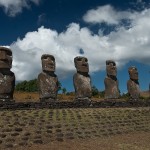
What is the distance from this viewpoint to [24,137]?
14.0 metres

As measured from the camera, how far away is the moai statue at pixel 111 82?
2608 cm

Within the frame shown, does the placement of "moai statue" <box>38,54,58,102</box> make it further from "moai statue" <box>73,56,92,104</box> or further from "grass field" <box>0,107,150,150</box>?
"grass field" <box>0,107,150,150</box>

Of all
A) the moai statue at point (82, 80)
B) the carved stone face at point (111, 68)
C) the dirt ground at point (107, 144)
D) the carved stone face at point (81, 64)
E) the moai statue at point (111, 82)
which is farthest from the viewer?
the carved stone face at point (111, 68)

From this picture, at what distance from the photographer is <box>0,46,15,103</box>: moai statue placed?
19.4 meters

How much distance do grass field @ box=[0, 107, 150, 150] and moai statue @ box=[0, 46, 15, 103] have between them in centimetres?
209

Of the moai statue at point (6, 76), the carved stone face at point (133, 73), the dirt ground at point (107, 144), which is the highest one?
the carved stone face at point (133, 73)

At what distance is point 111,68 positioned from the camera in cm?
2673

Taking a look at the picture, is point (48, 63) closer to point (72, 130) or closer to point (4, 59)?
point (4, 59)

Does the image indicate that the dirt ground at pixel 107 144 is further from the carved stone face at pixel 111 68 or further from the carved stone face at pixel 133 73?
the carved stone face at pixel 133 73

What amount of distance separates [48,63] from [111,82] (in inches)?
230

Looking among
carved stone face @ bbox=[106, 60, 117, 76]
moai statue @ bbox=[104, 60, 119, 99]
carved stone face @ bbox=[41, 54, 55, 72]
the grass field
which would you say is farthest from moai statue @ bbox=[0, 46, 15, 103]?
carved stone face @ bbox=[106, 60, 117, 76]

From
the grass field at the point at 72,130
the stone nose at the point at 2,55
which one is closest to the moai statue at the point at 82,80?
the grass field at the point at 72,130

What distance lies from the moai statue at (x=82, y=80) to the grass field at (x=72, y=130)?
3.62 meters

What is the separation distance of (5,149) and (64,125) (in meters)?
3.89
